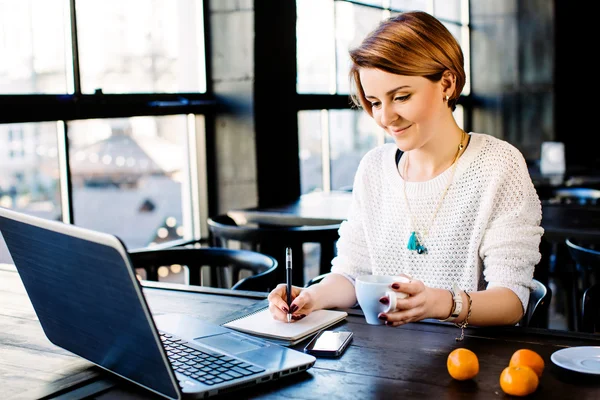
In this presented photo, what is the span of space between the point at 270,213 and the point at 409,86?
197 cm

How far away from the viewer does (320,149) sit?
4824mm

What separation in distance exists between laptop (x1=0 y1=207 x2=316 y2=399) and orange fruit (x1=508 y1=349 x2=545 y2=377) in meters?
0.33

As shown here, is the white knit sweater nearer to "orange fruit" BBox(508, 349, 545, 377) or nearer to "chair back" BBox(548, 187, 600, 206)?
"orange fruit" BBox(508, 349, 545, 377)

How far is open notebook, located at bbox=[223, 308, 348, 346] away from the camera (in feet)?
4.89

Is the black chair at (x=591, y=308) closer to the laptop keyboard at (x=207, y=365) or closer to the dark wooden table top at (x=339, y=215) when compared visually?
the dark wooden table top at (x=339, y=215)

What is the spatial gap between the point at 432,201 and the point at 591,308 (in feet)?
1.66

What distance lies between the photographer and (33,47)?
3041 millimetres

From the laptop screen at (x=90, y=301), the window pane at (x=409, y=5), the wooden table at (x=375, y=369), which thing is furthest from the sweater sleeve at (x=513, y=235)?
the window pane at (x=409, y=5)

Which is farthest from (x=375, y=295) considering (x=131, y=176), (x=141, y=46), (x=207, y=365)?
(x=141, y=46)

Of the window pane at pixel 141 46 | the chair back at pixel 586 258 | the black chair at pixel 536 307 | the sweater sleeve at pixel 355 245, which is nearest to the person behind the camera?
the black chair at pixel 536 307

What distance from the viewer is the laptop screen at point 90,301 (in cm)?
108

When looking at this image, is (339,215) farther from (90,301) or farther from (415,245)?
(90,301)

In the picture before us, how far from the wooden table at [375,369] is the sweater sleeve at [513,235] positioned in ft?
0.45

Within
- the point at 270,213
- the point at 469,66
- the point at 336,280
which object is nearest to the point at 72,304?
the point at 336,280
